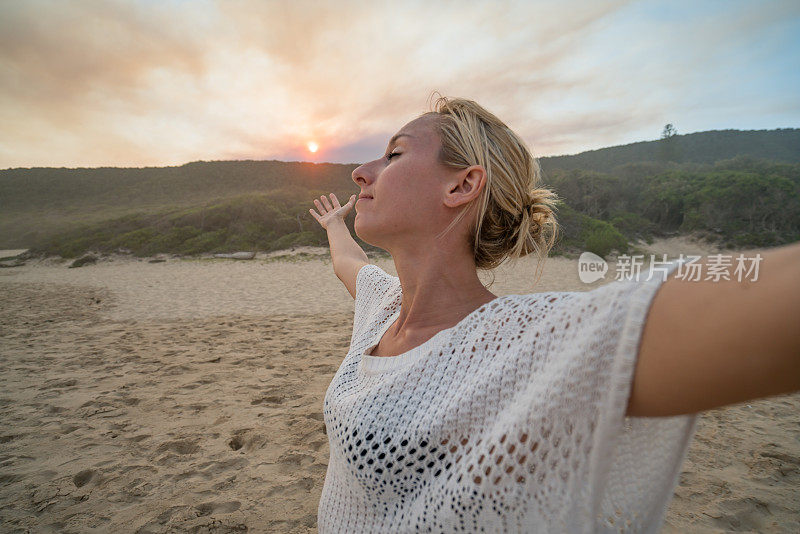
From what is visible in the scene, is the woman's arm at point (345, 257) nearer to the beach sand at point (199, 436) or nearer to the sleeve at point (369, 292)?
the sleeve at point (369, 292)

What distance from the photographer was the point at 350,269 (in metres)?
2.28

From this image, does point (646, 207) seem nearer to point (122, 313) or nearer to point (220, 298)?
point (220, 298)

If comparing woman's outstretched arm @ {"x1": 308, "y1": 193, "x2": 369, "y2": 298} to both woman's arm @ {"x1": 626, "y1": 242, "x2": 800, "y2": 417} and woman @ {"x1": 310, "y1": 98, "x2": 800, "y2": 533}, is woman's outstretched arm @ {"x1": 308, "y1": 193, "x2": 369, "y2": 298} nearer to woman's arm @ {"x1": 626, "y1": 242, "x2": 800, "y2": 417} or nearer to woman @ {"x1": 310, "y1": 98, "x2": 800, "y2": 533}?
woman @ {"x1": 310, "y1": 98, "x2": 800, "y2": 533}

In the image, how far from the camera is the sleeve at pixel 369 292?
1798 millimetres

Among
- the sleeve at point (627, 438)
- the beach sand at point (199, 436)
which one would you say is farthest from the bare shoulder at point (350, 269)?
the sleeve at point (627, 438)

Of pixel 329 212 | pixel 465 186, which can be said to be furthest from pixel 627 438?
pixel 329 212

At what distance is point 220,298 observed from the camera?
33.7 feet

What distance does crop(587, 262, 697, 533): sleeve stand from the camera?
Result: 604 mm

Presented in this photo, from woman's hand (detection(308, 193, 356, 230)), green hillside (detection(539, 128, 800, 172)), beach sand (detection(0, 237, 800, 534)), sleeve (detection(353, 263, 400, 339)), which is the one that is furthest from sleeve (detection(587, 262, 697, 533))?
green hillside (detection(539, 128, 800, 172))

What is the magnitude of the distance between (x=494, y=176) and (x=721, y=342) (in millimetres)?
960

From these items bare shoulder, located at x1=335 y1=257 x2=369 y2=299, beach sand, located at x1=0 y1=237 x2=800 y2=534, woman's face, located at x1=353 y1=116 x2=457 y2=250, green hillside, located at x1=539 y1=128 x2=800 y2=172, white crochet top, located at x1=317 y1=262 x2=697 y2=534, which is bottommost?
beach sand, located at x1=0 y1=237 x2=800 y2=534

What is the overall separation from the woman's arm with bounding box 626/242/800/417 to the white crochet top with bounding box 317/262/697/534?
0.03m

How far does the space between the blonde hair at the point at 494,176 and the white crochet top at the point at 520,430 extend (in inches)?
17.9

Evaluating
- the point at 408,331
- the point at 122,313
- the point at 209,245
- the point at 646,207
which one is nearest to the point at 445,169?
the point at 408,331
